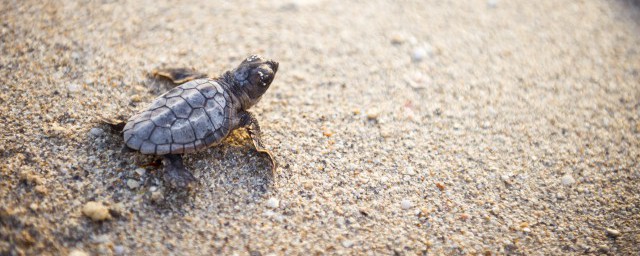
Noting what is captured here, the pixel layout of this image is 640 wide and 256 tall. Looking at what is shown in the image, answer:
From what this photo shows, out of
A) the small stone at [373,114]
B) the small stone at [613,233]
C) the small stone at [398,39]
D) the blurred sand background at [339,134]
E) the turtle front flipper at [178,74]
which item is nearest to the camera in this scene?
the blurred sand background at [339,134]

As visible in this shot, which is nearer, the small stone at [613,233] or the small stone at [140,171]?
the small stone at [140,171]

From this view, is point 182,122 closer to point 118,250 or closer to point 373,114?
point 118,250

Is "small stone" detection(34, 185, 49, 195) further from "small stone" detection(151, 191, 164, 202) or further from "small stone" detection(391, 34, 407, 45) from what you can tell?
"small stone" detection(391, 34, 407, 45)

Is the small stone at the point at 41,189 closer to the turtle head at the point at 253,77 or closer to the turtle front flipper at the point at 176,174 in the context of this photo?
the turtle front flipper at the point at 176,174

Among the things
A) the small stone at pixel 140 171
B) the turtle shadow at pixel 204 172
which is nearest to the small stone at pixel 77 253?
the turtle shadow at pixel 204 172

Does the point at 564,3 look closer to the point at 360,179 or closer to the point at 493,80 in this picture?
the point at 493,80

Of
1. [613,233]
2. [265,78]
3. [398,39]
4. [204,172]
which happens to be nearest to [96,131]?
[204,172]

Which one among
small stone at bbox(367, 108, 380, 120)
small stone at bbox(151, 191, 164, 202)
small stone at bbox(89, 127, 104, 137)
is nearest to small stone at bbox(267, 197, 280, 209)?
small stone at bbox(151, 191, 164, 202)

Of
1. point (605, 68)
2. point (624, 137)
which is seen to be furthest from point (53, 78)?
point (605, 68)
